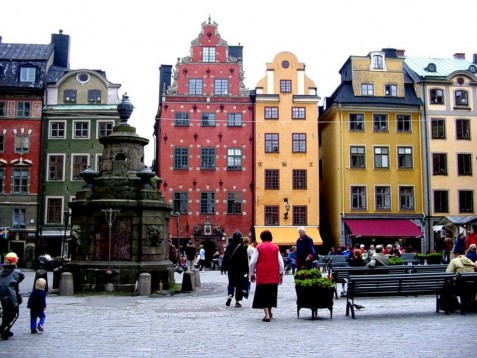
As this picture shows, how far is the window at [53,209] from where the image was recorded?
47650 millimetres

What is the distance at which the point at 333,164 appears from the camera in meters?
49.5

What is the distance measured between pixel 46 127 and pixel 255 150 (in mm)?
16034

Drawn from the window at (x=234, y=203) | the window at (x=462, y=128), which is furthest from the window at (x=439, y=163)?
the window at (x=234, y=203)

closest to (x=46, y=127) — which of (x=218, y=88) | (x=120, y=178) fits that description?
(x=218, y=88)

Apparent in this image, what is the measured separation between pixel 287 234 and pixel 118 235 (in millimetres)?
26349

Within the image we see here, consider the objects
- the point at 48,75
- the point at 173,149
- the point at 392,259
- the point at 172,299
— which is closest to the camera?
the point at 172,299

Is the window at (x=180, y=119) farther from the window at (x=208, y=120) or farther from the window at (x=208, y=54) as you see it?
the window at (x=208, y=54)

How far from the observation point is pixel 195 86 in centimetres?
4791

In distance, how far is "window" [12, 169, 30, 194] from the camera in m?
47.9

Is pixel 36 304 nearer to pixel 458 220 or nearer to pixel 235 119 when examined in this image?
pixel 235 119

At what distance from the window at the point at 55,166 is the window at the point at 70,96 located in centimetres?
432

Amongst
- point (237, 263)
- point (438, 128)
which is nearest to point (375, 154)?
point (438, 128)

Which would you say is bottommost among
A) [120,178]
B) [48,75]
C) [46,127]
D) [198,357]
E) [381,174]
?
[198,357]

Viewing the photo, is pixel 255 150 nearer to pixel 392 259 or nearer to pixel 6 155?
pixel 6 155
